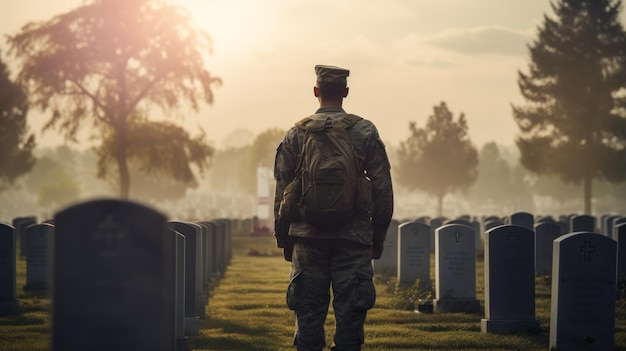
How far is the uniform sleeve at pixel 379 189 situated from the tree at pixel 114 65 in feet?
117

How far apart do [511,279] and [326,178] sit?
228 inches

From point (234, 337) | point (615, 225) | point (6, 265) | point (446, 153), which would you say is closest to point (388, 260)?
point (615, 225)

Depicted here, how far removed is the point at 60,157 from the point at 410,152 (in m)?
108

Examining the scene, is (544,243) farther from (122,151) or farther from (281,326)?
(122,151)

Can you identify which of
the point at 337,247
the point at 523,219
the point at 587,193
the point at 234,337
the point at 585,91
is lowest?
the point at 234,337

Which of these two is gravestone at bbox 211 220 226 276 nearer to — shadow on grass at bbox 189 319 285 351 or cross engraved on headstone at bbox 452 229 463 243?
cross engraved on headstone at bbox 452 229 463 243

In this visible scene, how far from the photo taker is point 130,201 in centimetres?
487

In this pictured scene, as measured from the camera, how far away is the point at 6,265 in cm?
1415

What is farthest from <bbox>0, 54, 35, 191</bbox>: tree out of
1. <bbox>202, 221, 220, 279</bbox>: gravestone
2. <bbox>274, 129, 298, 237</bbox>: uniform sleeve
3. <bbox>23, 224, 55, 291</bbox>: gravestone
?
<bbox>274, 129, 298, 237</bbox>: uniform sleeve

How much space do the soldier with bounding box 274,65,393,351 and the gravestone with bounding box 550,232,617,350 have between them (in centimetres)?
346

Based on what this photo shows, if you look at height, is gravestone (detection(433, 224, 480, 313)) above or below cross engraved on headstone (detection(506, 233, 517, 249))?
below

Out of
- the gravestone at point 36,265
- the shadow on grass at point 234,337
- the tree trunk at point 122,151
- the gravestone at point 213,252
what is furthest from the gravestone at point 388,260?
the tree trunk at point 122,151

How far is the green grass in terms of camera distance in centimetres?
1109

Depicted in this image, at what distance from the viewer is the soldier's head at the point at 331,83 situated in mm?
6961
